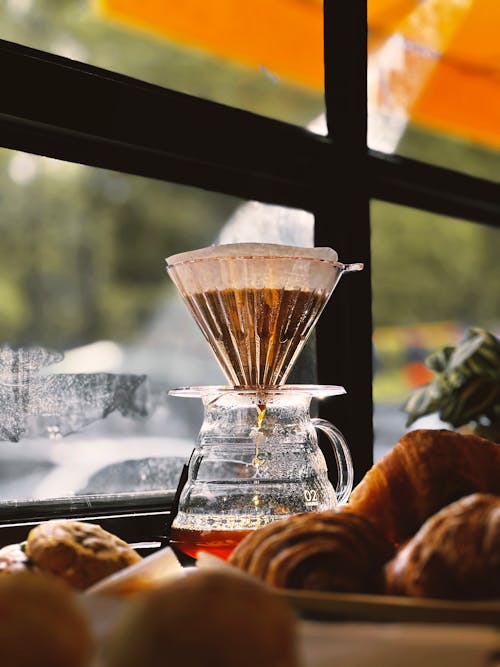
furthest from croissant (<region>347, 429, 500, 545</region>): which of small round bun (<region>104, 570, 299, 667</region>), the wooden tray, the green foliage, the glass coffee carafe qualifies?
the green foliage

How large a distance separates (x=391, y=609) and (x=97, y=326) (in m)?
0.64

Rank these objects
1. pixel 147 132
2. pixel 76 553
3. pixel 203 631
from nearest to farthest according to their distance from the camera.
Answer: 1. pixel 203 631
2. pixel 76 553
3. pixel 147 132

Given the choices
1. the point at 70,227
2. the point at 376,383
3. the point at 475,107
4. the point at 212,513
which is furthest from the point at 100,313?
the point at 475,107

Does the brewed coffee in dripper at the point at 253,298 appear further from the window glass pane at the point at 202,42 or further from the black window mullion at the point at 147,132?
the window glass pane at the point at 202,42

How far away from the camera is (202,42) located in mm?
1075

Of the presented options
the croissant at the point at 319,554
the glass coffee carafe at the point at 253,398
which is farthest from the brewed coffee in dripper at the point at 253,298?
the croissant at the point at 319,554

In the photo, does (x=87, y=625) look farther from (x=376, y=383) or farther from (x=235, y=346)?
(x=376, y=383)

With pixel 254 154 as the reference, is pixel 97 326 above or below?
below

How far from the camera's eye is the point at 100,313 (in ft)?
3.34

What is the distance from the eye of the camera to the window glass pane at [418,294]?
1.34 metres

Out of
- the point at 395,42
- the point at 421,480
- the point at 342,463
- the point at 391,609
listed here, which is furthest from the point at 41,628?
the point at 395,42

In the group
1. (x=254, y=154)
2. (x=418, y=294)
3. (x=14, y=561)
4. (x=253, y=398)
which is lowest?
(x=14, y=561)

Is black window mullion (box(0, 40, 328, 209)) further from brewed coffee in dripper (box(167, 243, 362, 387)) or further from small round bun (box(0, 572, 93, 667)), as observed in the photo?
small round bun (box(0, 572, 93, 667))

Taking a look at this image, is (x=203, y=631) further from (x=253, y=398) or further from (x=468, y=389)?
(x=468, y=389)
